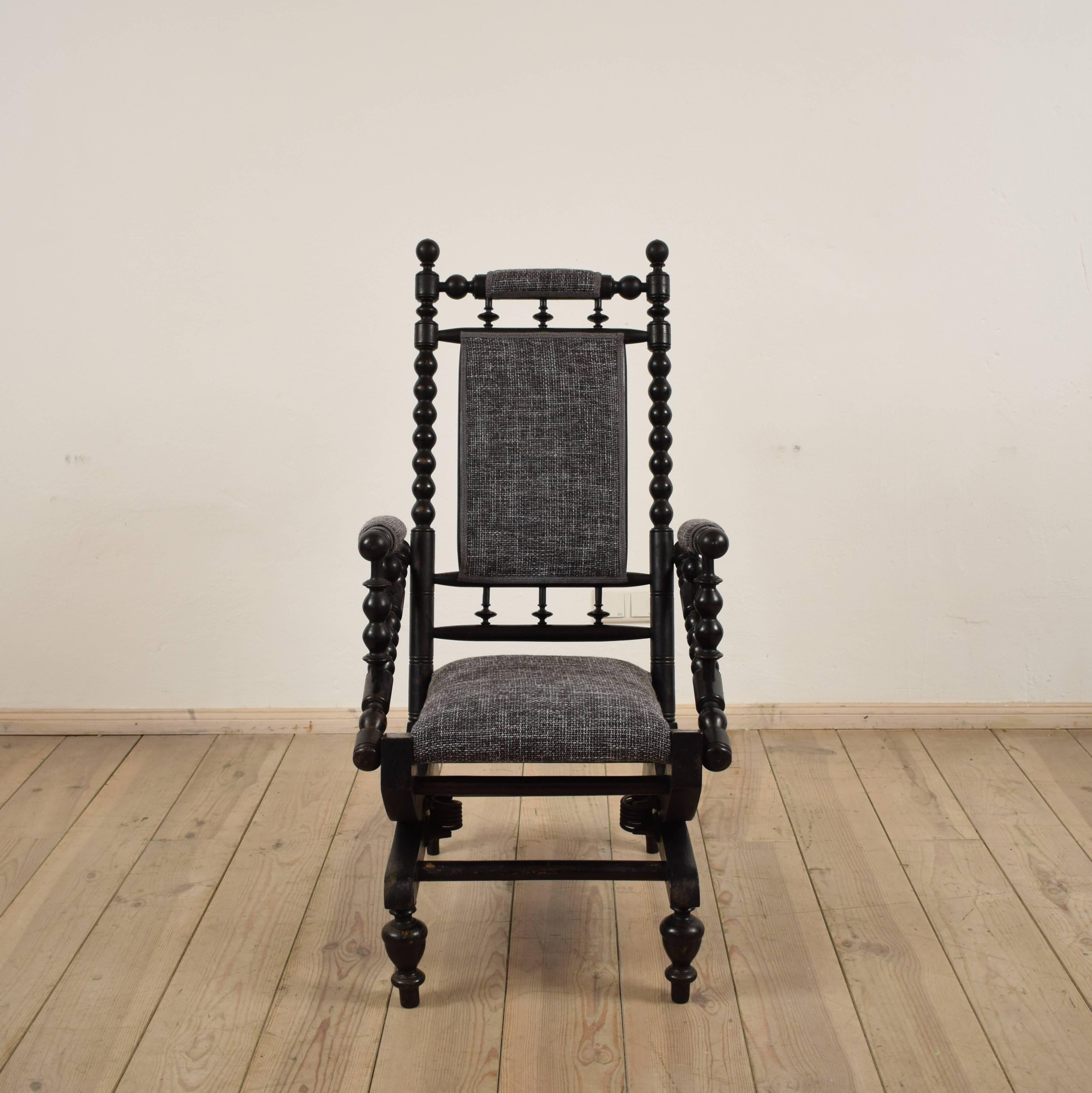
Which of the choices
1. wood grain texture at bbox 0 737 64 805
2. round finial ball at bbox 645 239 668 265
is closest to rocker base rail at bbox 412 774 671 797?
round finial ball at bbox 645 239 668 265

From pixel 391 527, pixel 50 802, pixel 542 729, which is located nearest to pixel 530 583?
pixel 391 527

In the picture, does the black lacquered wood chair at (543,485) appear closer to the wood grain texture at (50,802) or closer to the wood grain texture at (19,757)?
the wood grain texture at (50,802)

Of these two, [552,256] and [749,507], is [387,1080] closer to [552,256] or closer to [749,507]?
[749,507]

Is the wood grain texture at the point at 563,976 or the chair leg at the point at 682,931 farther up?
the chair leg at the point at 682,931

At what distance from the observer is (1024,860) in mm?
2094

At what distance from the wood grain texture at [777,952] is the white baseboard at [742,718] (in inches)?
14.5

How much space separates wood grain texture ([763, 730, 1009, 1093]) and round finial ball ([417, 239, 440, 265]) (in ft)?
4.68

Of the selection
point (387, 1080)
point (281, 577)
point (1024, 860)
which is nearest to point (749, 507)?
point (1024, 860)

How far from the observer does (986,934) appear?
1.83 m

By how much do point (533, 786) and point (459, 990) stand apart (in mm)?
359

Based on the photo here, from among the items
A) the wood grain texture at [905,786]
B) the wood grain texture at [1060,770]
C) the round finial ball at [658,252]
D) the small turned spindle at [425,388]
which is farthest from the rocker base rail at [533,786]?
the wood grain texture at [1060,770]

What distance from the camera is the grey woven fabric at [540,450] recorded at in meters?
1.97

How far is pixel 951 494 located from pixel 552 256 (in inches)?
49.1

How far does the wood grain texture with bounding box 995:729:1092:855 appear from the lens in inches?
89.9
